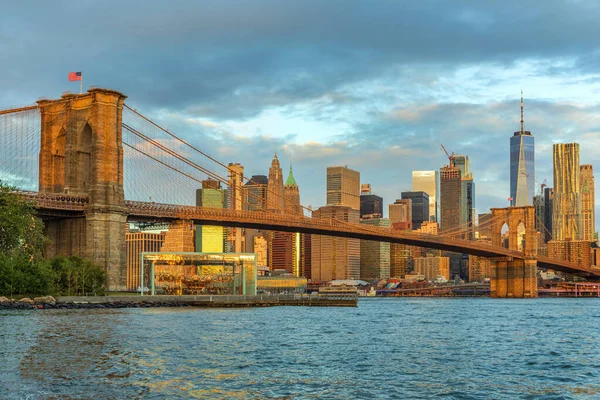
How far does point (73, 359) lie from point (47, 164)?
5874 centimetres

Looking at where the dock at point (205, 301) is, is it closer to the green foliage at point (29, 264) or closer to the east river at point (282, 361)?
the green foliage at point (29, 264)

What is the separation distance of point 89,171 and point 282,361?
56558 millimetres

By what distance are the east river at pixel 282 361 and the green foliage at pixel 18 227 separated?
66.9 ft

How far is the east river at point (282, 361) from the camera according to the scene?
24.3 metres

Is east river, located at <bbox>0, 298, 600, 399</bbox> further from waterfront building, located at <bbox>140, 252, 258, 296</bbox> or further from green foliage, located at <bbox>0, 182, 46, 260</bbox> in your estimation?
waterfront building, located at <bbox>140, 252, 258, 296</bbox>

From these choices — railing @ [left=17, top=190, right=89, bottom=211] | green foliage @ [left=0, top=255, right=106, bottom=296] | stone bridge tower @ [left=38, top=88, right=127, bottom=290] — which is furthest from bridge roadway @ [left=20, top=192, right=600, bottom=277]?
green foliage @ [left=0, top=255, right=106, bottom=296]

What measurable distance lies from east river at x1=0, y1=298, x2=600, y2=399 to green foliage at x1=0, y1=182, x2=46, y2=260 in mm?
20394

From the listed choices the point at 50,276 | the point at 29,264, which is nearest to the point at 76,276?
the point at 50,276

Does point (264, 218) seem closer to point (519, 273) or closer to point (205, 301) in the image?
point (205, 301)

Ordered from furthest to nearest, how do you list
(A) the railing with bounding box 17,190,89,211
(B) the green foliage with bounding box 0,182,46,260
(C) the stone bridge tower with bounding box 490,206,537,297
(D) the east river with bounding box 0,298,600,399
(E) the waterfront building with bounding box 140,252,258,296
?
(C) the stone bridge tower with bounding box 490,206,537,297 < (E) the waterfront building with bounding box 140,252,258,296 < (A) the railing with bounding box 17,190,89,211 < (B) the green foliage with bounding box 0,182,46,260 < (D) the east river with bounding box 0,298,600,399

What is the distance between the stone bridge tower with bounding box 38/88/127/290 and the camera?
258 ft

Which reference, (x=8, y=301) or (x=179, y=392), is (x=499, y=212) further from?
(x=179, y=392)

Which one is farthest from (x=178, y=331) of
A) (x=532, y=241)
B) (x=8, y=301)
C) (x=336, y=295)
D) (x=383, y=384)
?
(x=532, y=241)

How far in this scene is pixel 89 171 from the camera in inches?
3287
